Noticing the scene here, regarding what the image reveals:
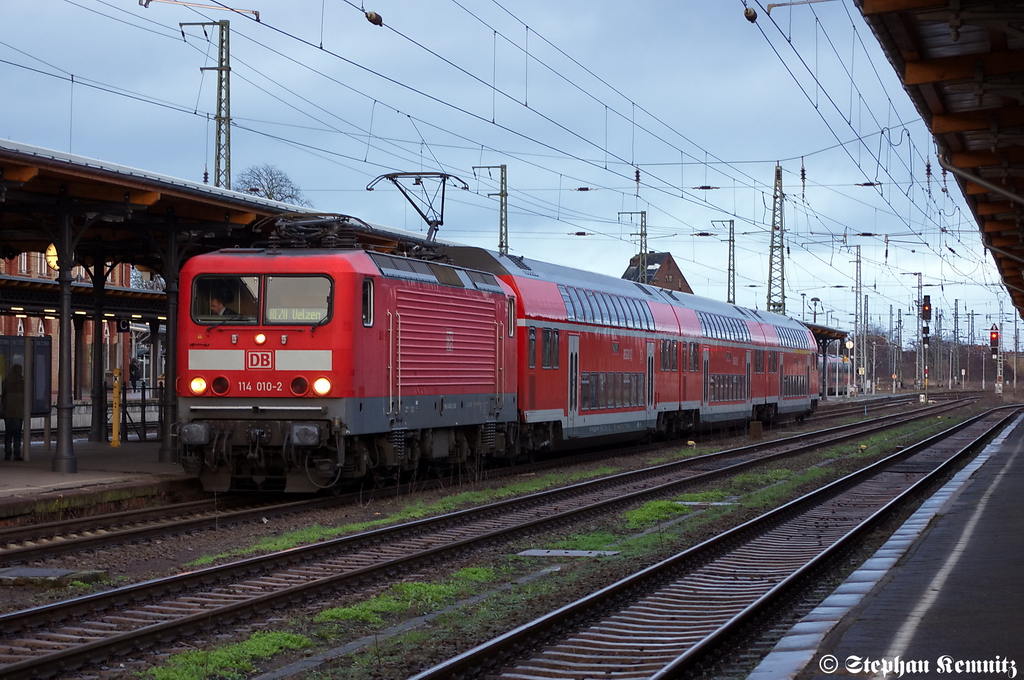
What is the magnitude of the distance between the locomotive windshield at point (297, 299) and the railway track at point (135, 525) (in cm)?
254

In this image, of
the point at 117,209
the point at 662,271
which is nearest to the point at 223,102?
the point at 117,209

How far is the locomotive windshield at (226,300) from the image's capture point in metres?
15.8

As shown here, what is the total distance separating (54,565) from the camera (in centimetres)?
1151

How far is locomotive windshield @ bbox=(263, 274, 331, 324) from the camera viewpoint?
15.5 meters

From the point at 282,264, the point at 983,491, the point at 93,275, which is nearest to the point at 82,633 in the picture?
the point at 282,264

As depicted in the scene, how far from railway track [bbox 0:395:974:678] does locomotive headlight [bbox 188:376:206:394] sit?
386 centimetres

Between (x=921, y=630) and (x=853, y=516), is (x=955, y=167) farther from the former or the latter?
(x=921, y=630)

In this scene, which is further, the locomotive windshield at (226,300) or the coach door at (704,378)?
the coach door at (704,378)

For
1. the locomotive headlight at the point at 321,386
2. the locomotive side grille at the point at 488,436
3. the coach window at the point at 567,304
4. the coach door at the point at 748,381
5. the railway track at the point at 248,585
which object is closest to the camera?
the railway track at the point at 248,585

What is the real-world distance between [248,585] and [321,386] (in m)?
5.16

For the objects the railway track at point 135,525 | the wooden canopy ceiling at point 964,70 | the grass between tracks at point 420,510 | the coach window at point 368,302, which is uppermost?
the wooden canopy ceiling at point 964,70

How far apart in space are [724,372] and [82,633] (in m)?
27.0

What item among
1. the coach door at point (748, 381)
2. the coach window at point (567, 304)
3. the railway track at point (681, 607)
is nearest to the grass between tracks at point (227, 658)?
the railway track at point (681, 607)

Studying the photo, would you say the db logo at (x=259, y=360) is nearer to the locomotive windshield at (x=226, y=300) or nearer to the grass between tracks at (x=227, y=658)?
the locomotive windshield at (x=226, y=300)
